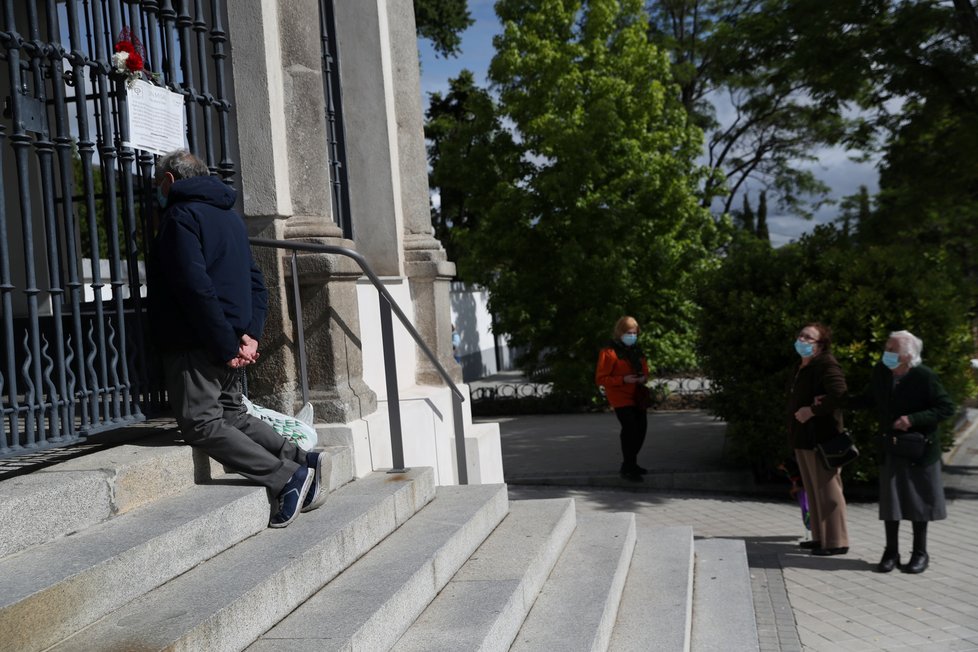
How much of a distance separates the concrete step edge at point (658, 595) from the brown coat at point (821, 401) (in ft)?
3.97

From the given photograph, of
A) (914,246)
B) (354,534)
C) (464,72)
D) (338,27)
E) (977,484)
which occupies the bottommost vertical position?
(977,484)

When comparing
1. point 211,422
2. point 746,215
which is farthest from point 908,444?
point 746,215

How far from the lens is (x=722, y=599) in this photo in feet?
20.2

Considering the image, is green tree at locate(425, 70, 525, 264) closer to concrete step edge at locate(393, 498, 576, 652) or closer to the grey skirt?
the grey skirt

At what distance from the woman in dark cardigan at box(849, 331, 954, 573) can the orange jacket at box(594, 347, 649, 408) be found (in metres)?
3.60

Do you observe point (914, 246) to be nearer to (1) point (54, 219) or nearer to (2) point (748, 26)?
(2) point (748, 26)

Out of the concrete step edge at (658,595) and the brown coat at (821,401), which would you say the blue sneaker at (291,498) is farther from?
the brown coat at (821,401)

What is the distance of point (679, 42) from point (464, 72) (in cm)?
597

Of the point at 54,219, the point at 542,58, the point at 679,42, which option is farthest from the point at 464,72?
the point at 54,219

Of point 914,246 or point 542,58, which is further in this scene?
point 542,58

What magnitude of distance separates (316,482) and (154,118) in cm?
207

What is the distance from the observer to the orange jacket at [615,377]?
1062 centimetres

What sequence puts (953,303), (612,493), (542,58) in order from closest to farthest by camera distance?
(953,303), (612,493), (542,58)

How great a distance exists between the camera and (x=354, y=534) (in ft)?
14.8
